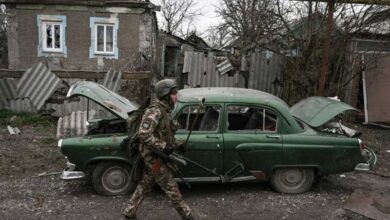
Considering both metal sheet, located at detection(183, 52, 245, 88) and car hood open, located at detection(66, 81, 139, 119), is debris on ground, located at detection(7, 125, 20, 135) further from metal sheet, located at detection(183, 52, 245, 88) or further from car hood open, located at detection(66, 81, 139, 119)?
metal sheet, located at detection(183, 52, 245, 88)

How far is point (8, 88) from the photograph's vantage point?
1010 centimetres

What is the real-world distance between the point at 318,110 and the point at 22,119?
6.94 meters

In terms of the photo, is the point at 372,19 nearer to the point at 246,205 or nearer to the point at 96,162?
the point at 246,205

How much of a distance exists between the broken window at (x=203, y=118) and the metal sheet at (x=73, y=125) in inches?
140

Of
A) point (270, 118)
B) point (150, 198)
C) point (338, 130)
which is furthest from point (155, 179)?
point (338, 130)

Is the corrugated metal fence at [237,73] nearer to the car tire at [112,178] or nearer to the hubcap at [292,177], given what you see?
the hubcap at [292,177]

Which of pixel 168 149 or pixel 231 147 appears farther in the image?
pixel 231 147

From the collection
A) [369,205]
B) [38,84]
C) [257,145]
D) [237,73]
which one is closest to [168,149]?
[257,145]

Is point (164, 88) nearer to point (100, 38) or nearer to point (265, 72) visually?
point (265, 72)

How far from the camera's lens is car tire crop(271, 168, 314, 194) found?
5828 mm

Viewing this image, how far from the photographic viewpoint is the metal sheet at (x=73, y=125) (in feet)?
Result: 28.6

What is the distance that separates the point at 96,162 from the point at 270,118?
247cm

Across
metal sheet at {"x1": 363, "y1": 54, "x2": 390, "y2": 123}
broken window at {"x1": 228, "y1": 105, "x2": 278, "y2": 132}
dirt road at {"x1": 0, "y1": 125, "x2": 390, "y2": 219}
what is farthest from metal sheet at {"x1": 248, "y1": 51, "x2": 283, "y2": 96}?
broken window at {"x1": 228, "y1": 105, "x2": 278, "y2": 132}

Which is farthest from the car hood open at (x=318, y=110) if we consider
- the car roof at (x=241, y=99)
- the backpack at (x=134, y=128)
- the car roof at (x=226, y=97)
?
the backpack at (x=134, y=128)
